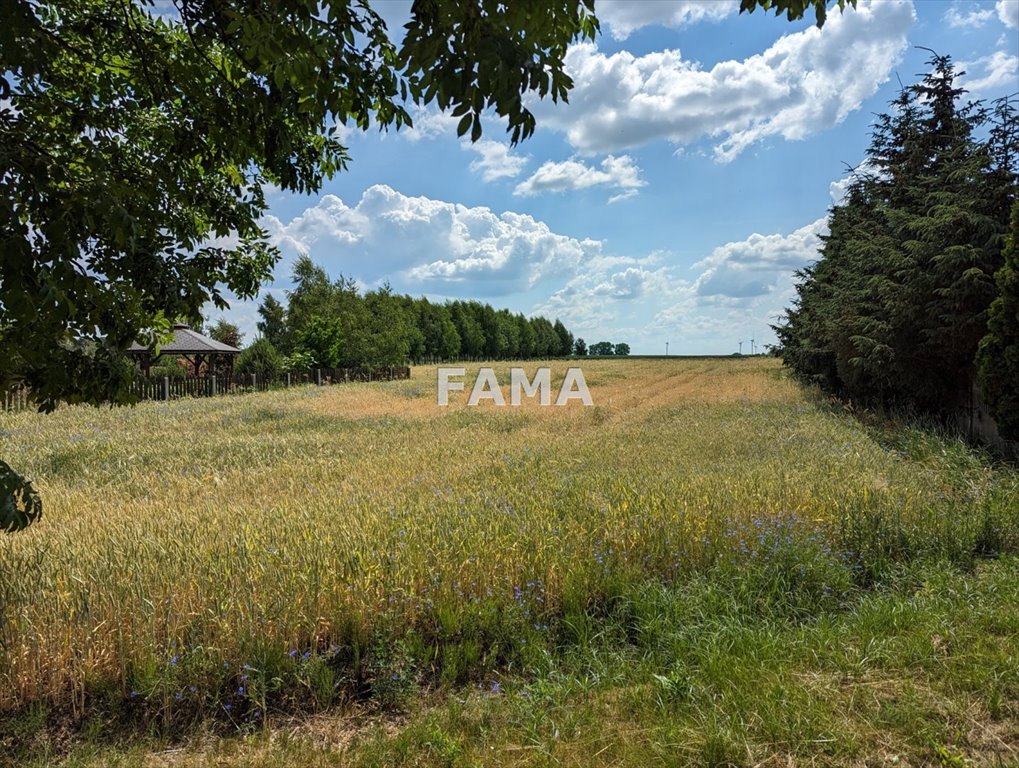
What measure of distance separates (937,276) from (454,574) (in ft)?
33.7

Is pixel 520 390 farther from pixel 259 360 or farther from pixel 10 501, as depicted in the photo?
pixel 10 501

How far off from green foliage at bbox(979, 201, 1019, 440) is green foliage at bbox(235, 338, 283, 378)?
33.7 meters

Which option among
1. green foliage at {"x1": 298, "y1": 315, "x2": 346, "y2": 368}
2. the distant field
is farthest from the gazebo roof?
the distant field

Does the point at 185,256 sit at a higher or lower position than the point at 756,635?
higher

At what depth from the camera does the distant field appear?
9.32 ft

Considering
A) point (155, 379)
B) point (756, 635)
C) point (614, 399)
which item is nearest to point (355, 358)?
point (155, 379)

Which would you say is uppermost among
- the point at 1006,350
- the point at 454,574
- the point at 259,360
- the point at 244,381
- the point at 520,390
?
Result: the point at 259,360

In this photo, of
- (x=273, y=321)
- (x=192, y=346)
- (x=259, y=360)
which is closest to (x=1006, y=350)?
(x=192, y=346)

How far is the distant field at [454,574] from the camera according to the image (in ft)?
9.32

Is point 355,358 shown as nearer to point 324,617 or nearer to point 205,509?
point 205,509

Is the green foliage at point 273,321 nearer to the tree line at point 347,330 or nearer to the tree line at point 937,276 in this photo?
the tree line at point 347,330

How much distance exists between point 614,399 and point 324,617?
18502 mm

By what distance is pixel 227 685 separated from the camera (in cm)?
301

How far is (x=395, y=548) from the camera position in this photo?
416 cm
